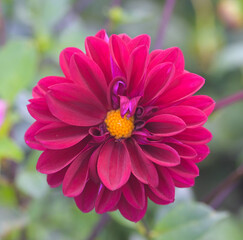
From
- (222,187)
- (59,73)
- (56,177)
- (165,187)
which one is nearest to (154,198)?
(165,187)

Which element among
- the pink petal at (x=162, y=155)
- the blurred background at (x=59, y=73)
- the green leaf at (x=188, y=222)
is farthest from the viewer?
the blurred background at (x=59, y=73)

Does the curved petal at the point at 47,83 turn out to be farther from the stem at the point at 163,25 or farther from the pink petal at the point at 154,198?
the stem at the point at 163,25

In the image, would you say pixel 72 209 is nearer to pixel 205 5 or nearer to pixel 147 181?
pixel 147 181

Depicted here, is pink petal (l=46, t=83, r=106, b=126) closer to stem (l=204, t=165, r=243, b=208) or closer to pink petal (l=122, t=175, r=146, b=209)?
pink petal (l=122, t=175, r=146, b=209)

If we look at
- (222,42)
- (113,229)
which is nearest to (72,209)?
(113,229)

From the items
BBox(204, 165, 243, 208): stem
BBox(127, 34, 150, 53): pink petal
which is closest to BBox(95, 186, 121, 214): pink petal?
BBox(127, 34, 150, 53): pink petal

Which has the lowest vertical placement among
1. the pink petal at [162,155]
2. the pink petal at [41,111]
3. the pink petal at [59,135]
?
the pink petal at [162,155]

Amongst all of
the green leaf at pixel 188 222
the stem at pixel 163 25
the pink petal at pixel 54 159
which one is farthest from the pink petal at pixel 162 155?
the stem at pixel 163 25
